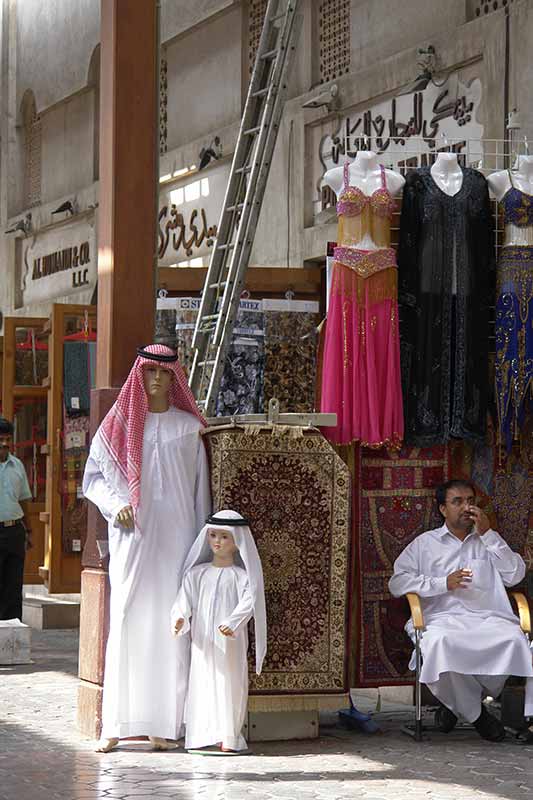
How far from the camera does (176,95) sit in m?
14.8

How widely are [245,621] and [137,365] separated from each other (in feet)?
4.32

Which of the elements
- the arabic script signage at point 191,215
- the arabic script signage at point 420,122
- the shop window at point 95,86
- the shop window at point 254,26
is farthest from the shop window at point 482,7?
the shop window at point 95,86

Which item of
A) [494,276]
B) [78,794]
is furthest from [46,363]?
[78,794]

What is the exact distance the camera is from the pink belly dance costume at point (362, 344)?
322 inches

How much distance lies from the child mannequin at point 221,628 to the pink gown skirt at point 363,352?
3.11 feet

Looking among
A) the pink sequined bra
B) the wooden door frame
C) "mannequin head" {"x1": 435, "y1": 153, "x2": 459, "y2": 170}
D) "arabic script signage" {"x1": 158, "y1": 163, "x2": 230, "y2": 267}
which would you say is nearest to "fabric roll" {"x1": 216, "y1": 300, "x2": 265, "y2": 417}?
the pink sequined bra

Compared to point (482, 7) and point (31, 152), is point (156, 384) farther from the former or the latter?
point (31, 152)

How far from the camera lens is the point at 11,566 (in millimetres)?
12164

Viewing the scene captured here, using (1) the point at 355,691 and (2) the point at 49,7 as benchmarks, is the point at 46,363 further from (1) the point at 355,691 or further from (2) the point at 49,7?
(1) the point at 355,691

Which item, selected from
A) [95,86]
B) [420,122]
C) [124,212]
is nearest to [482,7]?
[420,122]

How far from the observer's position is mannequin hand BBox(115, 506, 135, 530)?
755 centimetres

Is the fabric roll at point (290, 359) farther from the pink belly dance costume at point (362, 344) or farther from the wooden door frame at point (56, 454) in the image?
the wooden door frame at point (56, 454)

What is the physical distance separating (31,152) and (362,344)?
11.4 meters

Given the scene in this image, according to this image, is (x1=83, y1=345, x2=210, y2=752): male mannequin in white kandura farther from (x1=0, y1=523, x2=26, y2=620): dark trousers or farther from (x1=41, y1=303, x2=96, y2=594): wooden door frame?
(x1=41, y1=303, x2=96, y2=594): wooden door frame
